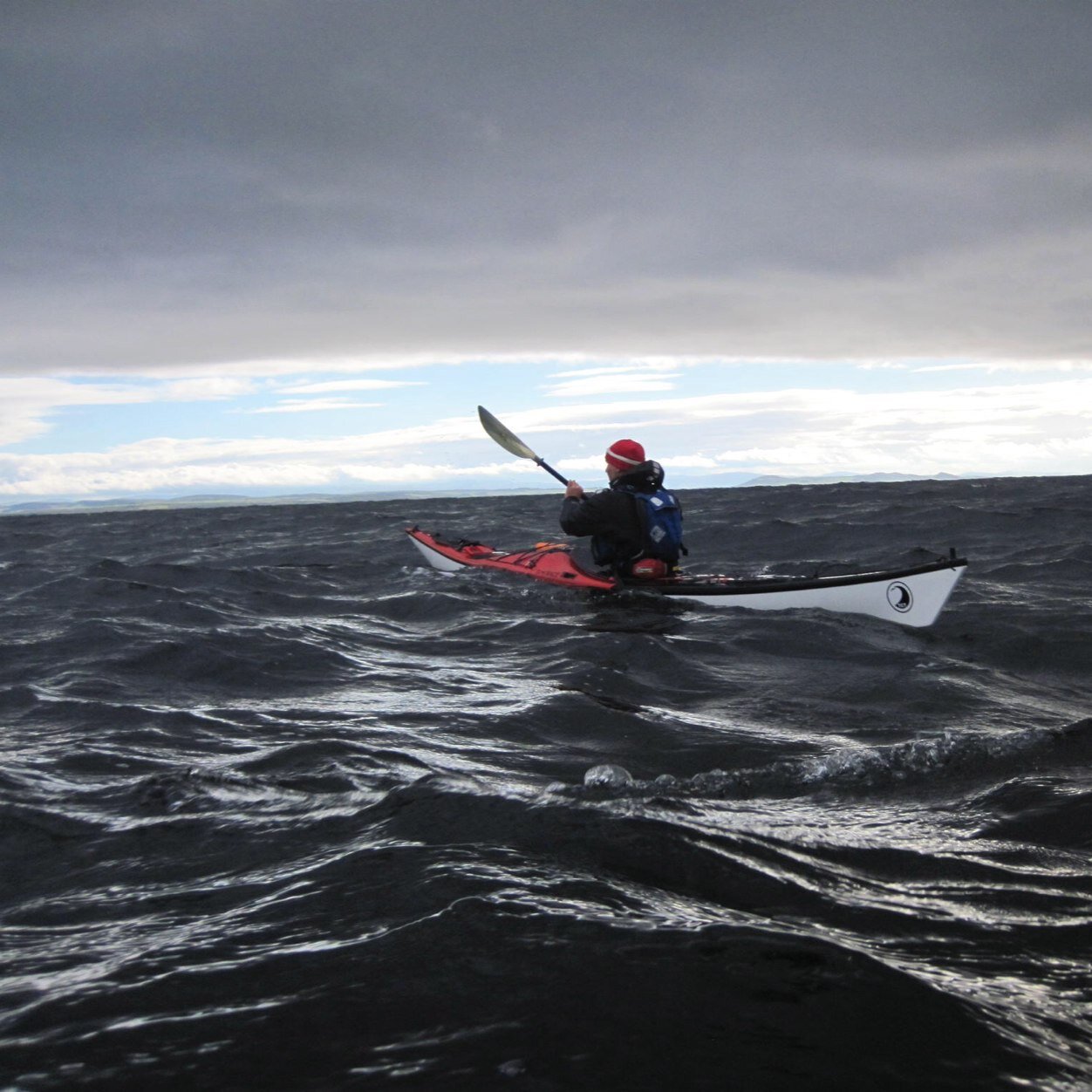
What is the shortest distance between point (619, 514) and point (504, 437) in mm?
5831

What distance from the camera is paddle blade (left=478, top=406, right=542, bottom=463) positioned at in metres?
15.1

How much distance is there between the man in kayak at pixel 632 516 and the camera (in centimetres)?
994

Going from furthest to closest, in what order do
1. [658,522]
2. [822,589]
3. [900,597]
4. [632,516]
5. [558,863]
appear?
[632,516] → [658,522] → [822,589] → [900,597] → [558,863]

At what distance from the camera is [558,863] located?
11.3ft

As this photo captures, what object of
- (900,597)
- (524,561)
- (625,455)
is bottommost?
(900,597)

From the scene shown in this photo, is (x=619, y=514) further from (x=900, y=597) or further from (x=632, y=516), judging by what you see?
(x=900, y=597)

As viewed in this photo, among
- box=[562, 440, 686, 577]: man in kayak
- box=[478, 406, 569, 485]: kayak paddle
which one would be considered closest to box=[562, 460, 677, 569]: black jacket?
box=[562, 440, 686, 577]: man in kayak

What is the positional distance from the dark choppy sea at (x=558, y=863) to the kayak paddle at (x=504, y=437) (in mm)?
6791

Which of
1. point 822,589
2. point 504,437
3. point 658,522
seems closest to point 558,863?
point 822,589

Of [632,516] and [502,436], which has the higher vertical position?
[502,436]

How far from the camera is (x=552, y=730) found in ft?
18.4

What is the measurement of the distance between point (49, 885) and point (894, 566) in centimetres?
1115

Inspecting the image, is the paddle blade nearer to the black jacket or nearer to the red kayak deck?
the red kayak deck

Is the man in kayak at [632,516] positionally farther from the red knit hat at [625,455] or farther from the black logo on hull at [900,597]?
the black logo on hull at [900,597]
